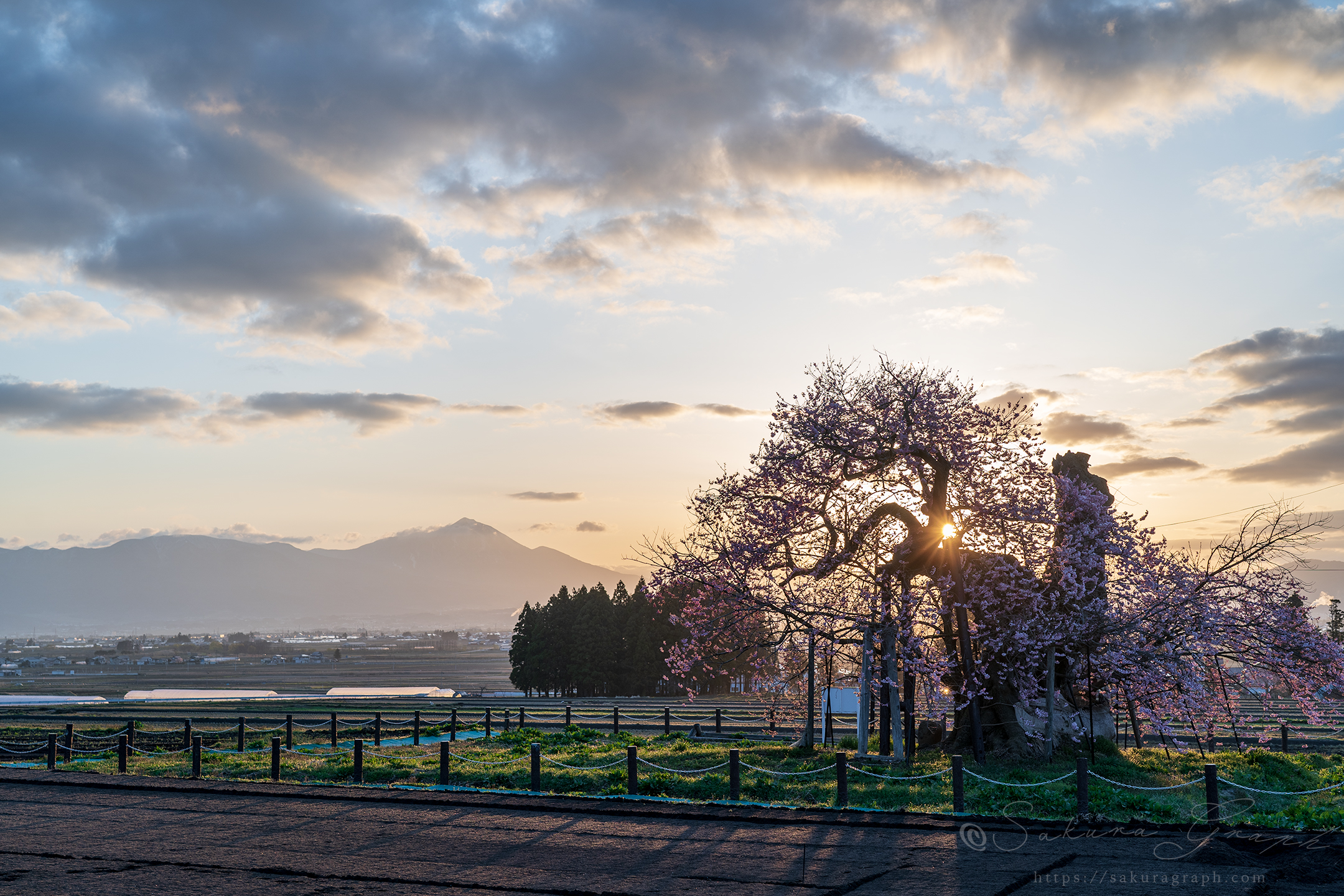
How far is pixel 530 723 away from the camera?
41.1m

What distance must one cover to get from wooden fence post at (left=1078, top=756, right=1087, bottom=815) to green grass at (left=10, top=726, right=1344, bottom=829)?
0.53 m

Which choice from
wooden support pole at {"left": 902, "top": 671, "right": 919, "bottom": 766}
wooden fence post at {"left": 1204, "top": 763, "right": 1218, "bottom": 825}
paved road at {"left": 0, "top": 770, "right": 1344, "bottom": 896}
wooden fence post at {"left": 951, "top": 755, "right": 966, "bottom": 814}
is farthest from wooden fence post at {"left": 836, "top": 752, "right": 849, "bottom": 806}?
wooden support pole at {"left": 902, "top": 671, "right": 919, "bottom": 766}

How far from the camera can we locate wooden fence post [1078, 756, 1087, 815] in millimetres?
15141

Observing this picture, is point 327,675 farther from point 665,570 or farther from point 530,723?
point 665,570

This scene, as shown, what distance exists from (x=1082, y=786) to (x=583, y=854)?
8.16m

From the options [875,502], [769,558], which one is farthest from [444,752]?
[875,502]

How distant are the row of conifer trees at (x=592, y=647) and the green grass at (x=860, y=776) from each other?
4978cm

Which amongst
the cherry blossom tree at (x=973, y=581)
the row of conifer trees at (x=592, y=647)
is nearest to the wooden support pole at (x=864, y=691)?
the cherry blossom tree at (x=973, y=581)

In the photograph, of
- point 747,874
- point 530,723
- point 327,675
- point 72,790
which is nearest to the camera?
point 747,874

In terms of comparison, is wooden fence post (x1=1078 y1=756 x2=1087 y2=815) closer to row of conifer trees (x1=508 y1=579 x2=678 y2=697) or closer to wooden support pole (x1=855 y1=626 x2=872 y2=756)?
wooden support pole (x1=855 y1=626 x2=872 y2=756)

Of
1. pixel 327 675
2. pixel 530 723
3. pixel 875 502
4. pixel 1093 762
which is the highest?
pixel 875 502

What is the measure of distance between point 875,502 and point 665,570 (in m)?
5.76

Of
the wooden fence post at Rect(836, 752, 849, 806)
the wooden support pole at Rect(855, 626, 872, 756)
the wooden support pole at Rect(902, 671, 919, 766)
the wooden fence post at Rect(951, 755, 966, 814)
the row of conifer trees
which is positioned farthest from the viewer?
the row of conifer trees

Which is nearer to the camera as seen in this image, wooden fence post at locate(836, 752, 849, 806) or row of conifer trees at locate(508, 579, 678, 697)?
wooden fence post at locate(836, 752, 849, 806)
